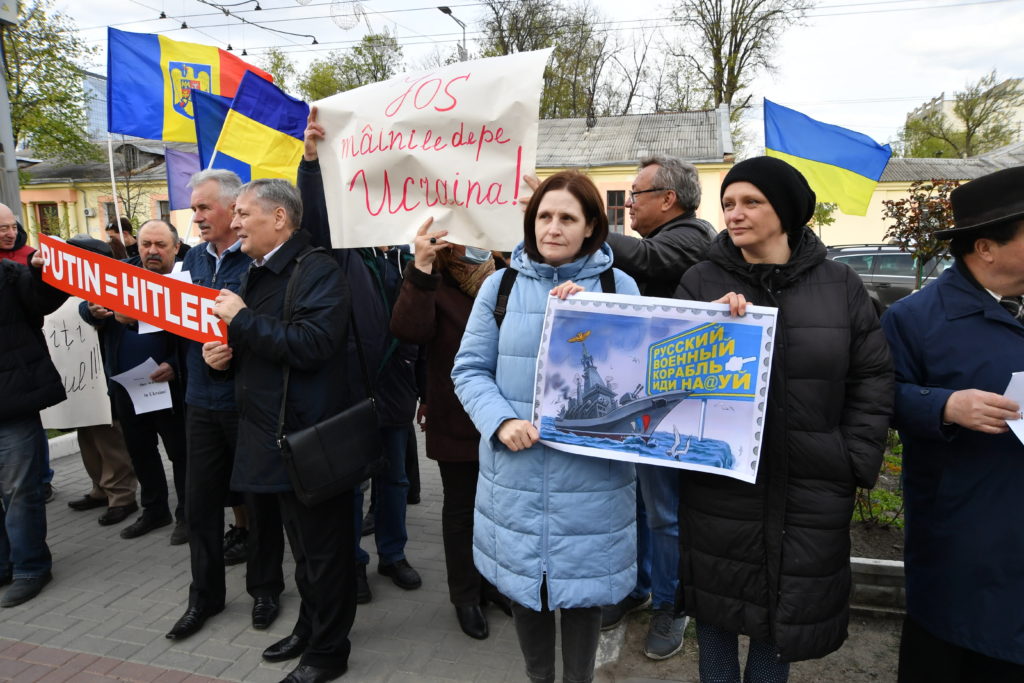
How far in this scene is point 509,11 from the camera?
3288 centimetres

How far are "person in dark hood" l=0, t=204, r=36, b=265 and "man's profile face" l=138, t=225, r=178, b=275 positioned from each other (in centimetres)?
57

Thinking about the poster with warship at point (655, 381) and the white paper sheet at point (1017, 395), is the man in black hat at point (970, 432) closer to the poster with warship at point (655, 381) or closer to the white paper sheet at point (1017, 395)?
the white paper sheet at point (1017, 395)

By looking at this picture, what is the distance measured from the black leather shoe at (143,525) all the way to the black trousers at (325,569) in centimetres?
232

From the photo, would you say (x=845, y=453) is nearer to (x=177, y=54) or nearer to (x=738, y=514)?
(x=738, y=514)

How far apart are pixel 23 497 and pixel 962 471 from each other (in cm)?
448

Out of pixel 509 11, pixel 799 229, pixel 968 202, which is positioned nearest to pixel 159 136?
pixel 799 229

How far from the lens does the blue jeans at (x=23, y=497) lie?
12.0ft

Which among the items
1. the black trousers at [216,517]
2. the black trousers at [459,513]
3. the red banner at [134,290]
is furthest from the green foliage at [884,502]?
the red banner at [134,290]

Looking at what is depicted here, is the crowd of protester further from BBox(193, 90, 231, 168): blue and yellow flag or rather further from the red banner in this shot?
BBox(193, 90, 231, 168): blue and yellow flag

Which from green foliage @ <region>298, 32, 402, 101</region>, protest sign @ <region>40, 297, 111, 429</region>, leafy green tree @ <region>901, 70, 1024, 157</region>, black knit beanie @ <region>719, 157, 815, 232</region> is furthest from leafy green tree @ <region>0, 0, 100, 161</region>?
leafy green tree @ <region>901, 70, 1024, 157</region>

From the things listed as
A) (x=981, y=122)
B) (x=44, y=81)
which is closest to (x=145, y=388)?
(x=44, y=81)

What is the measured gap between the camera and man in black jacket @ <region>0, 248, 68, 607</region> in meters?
3.54

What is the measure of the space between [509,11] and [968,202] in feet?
115

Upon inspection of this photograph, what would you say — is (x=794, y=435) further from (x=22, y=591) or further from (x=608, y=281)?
(x=22, y=591)
